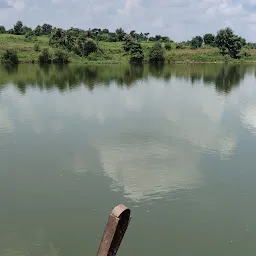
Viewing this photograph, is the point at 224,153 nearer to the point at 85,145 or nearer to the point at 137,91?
the point at 85,145

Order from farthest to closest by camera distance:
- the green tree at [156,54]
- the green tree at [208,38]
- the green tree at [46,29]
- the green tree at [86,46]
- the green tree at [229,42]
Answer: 1. the green tree at [46,29]
2. the green tree at [208,38]
3. the green tree at [229,42]
4. the green tree at [156,54]
5. the green tree at [86,46]

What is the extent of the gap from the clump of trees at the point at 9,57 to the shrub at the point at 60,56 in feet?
19.1

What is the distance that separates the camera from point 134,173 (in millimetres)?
10828

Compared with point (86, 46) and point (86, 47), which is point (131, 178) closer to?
point (86, 46)

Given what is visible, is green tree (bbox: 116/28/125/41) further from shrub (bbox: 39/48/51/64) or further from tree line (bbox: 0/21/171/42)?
shrub (bbox: 39/48/51/64)

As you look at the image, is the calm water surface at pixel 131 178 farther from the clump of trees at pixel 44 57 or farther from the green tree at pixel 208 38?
the green tree at pixel 208 38

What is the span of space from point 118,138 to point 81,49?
48.3m

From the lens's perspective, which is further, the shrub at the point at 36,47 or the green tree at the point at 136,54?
the green tree at the point at 136,54

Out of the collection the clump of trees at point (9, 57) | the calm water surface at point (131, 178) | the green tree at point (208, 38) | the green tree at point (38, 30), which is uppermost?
the green tree at point (38, 30)

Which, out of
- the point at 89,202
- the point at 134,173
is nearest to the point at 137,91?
the point at 134,173

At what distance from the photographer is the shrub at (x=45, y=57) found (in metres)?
55.2

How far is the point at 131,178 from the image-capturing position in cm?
1043

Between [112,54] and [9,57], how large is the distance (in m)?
17.9

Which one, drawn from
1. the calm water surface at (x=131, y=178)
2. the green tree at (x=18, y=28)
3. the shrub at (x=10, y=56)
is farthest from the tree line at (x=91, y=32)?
the calm water surface at (x=131, y=178)
